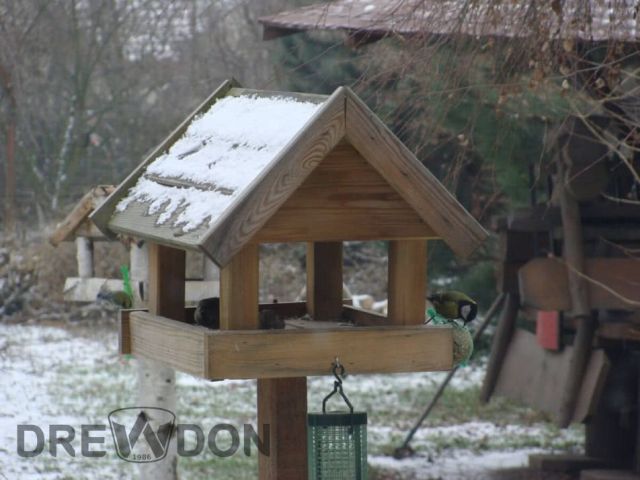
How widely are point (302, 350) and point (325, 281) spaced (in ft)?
2.89

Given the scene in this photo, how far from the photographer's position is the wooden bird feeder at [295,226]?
290 centimetres

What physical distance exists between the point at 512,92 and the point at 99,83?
11083 mm

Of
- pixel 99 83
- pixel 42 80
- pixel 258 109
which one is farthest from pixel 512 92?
pixel 99 83

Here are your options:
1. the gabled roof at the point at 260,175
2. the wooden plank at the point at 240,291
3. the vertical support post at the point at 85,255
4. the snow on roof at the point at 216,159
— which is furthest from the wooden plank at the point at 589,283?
the wooden plank at the point at 240,291

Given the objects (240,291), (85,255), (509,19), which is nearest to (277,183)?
(240,291)

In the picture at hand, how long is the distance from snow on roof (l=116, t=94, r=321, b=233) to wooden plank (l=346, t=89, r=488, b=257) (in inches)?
4.9

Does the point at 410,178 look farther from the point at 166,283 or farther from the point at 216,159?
the point at 166,283

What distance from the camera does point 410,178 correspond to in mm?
3035

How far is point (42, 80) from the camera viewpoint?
1422cm

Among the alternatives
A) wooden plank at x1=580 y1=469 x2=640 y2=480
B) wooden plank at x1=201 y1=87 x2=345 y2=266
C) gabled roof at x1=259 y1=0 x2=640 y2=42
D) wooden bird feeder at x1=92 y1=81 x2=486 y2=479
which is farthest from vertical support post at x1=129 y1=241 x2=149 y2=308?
wooden plank at x1=580 y1=469 x2=640 y2=480

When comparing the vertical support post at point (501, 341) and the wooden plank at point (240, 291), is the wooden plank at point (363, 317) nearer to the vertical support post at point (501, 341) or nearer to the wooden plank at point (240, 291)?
the wooden plank at point (240, 291)

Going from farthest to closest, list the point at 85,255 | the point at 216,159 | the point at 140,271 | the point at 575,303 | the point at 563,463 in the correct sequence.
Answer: the point at 563,463 < the point at 575,303 < the point at 85,255 < the point at 140,271 < the point at 216,159

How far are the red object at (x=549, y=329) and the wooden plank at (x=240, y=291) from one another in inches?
188

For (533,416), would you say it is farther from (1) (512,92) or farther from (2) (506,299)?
(1) (512,92)
